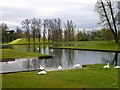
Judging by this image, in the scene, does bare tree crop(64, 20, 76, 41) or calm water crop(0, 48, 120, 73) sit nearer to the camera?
calm water crop(0, 48, 120, 73)

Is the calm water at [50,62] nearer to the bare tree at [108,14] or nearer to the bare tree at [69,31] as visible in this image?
the bare tree at [108,14]

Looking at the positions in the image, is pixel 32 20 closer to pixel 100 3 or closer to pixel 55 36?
pixel 55 36

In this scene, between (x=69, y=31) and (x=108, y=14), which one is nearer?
(x=108, y=14)

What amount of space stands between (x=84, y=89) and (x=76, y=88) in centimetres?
39

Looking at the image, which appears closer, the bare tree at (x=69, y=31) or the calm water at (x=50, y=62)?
the calm water at (x=50, y=62)

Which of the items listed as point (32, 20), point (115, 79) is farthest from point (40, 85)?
point (32, 20)

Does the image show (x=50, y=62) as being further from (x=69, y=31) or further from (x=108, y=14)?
(x=69, y=31)

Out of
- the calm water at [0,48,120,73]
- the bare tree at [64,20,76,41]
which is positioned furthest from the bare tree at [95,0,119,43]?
the bare tree at [64,20,76,41]

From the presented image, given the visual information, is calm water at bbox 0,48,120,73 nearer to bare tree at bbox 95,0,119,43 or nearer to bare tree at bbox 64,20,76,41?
bare tree at bbox 95,0,119,43

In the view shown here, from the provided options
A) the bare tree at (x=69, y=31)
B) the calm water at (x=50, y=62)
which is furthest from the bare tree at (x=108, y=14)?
the bare tree at (x=69, y=31)

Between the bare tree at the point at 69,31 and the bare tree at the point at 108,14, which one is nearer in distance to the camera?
the bare tree at the point at 108,14

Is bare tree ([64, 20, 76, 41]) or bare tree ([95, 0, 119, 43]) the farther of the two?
bare tree ([64, 20, 76, 41])

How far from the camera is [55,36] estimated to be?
118m

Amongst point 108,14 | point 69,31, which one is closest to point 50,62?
point 108,14
